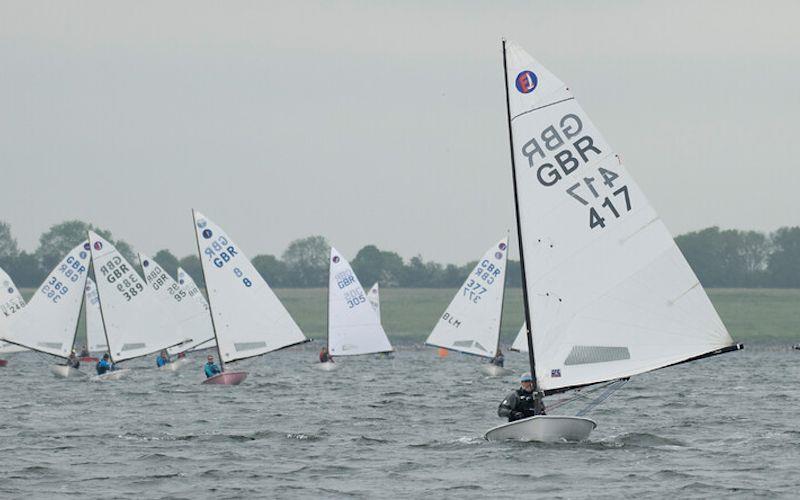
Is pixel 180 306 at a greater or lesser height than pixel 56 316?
greater

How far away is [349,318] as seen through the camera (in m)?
80.0

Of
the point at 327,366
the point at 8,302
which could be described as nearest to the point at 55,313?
the point at 327,366

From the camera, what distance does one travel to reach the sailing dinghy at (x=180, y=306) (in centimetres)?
7731

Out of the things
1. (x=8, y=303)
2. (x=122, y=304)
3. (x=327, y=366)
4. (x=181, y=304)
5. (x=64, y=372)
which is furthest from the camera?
(x=8, y=303)

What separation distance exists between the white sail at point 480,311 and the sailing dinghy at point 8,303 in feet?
79.7

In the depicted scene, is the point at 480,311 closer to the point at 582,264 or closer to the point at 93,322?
the point at 93,322

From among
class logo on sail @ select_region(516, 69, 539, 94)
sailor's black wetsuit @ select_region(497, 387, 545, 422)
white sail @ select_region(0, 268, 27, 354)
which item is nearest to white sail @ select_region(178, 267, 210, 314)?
white sail @ select_region(0, 268, 27, 354)

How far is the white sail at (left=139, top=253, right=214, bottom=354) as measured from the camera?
77.2m

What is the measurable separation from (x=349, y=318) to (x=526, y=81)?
51025 millimetres

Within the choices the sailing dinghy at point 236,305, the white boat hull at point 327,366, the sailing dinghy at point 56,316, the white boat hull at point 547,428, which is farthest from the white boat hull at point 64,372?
the white boat hull at point 547,428

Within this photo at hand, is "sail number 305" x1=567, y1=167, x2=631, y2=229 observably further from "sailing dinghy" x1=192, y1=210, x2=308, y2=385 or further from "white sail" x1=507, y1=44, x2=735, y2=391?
"sailing dinghy" x1=192, y1=210, x2=308, y2=385

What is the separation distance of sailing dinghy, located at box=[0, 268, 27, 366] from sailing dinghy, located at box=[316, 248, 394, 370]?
18107 mm

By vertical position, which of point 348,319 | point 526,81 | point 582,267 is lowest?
point 582,267

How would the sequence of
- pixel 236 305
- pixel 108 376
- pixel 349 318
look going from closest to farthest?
pixel 236 305, pixel 108 376, pixel 349 318
